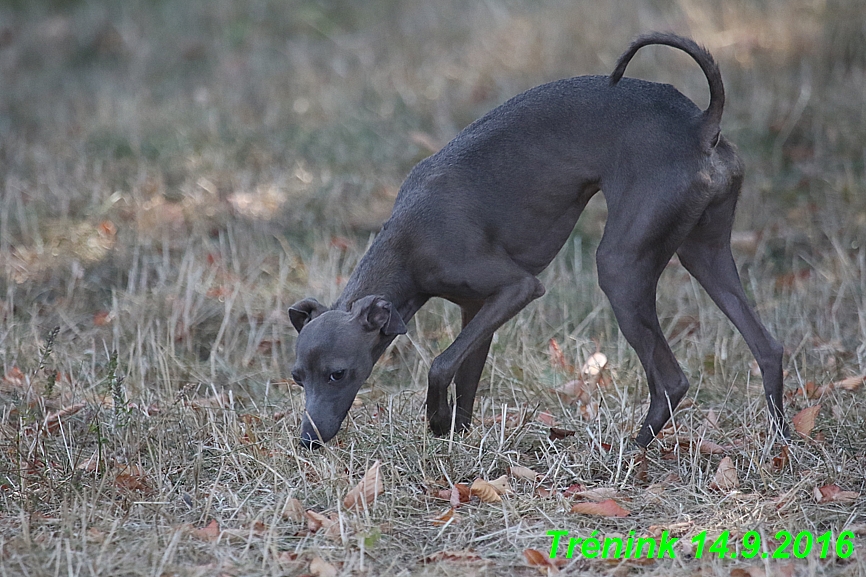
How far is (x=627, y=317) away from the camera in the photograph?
451cm

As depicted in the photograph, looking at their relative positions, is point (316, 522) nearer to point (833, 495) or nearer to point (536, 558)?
point (536, 558)

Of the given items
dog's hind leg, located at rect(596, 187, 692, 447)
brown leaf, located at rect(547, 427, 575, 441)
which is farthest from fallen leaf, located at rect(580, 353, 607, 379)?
dog's hind leg, located at rect(596, 187, 692, 447)

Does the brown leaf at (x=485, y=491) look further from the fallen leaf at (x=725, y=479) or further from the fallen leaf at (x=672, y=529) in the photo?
the fallen leaf at (x=725, y=479)

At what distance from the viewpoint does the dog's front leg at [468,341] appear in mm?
4547

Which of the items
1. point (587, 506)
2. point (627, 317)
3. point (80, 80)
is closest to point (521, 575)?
point (587, 506)

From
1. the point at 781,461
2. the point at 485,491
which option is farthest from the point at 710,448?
the point at 485,491

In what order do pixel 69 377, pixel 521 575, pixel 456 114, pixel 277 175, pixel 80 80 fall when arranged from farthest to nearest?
pixel 80 80 → pixel 456 114 → pixel 277 175 → pixel 69 377 → pixel 521 575

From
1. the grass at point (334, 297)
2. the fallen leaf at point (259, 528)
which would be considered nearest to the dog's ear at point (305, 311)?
the grass at point (334, 297)

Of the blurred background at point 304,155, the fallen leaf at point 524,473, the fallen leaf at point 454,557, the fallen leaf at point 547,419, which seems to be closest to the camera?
the fallen leaf at point 454,557

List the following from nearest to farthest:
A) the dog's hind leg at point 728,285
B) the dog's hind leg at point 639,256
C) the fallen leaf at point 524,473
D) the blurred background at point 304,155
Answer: the fallen leaf at point 524,473 → the dog's hind leg at point 639,256 → the dog's hind leg at point 728,285 → the blurred background at point 304,155

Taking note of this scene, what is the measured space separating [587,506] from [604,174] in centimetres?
154

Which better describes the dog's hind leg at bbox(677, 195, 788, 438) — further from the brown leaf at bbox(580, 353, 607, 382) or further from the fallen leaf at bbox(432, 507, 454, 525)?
the fallen leaf at bbox(432, 507, 454, 525)

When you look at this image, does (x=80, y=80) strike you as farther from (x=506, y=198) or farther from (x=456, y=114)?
(x=506, y=198)

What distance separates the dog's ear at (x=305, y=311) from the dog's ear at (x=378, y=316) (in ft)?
0.93
